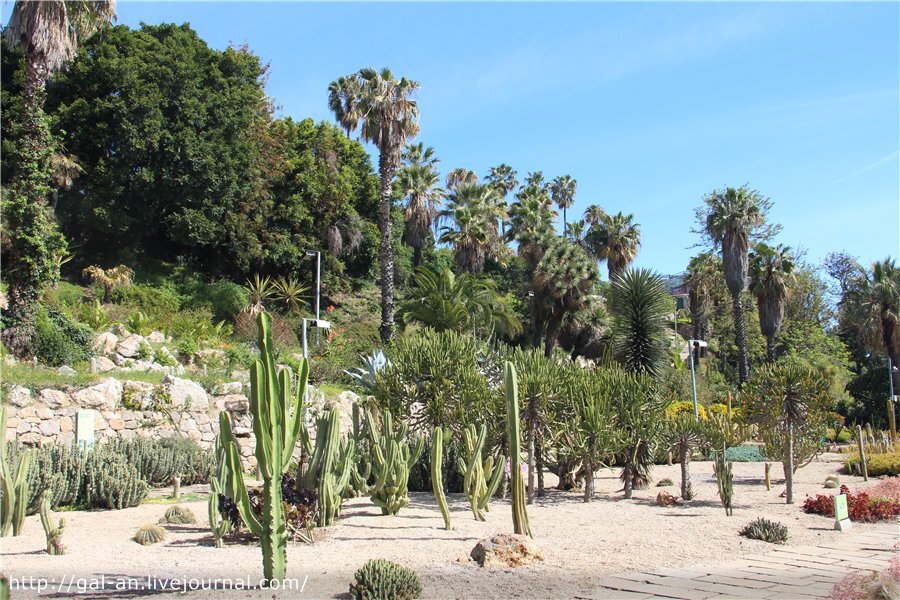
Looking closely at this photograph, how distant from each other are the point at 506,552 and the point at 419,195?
34174mm

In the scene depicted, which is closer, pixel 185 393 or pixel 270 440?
pixel 270 440

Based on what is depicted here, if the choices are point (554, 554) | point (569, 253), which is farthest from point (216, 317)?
point (554, 554)

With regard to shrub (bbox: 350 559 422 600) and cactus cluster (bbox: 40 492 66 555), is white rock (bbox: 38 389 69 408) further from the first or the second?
shrub (bbox: 350 559 422 600)

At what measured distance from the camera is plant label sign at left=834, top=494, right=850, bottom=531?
985cm

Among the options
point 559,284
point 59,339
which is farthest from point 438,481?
point 559,284

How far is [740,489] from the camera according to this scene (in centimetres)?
1498

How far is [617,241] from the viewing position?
42594 millimetres

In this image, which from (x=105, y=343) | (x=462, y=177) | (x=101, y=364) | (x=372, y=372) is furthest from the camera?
(x=462, y=177)

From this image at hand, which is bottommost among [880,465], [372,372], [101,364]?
[880,465]

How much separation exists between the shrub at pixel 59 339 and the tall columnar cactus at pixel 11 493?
1106 centimetres

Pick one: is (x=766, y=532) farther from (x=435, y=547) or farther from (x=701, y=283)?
(x=701, y=283)

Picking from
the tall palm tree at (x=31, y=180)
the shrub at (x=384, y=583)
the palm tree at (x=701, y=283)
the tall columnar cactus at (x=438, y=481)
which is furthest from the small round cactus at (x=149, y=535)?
the palm tree at (x=701, y=283)

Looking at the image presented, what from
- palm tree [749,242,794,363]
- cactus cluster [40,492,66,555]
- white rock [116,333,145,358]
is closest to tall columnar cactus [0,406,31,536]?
cactus cluster [40,492,66,555]

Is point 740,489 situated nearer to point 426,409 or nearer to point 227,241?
point 426,409
